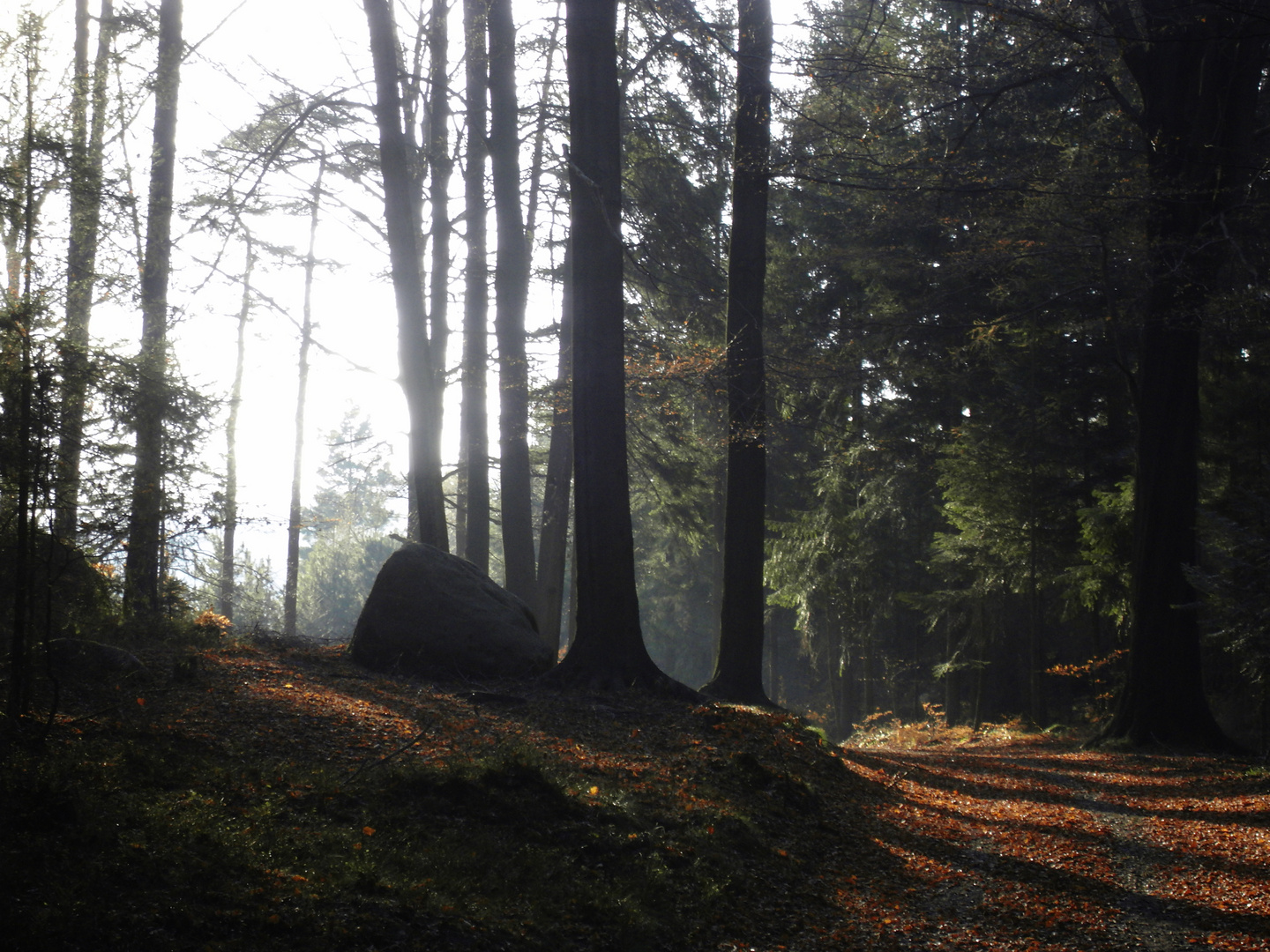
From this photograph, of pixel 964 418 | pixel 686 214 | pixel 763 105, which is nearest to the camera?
pixel 763 105

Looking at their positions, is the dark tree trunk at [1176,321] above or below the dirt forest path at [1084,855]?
above

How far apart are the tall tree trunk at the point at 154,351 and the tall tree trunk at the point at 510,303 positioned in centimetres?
468

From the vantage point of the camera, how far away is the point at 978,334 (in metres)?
12.2

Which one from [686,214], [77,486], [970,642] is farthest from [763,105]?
[970,642]

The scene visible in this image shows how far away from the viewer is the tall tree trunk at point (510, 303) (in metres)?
14.0

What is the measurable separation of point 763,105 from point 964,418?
855cm

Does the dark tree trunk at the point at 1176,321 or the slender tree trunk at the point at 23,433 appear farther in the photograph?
the dark tree trunk at the point at 1176,321

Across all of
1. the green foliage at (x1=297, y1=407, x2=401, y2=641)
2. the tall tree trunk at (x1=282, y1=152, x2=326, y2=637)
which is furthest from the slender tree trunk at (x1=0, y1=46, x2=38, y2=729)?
the green foliage at (x1=297, y1=407, x2=401, y2=641)

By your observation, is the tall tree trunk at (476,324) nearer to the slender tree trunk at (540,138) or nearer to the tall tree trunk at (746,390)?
the slender tree trunk at (540,138)

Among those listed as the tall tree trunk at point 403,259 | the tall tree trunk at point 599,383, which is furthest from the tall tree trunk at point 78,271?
the tall tree trunk at point 599,383

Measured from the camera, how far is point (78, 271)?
8.78 m

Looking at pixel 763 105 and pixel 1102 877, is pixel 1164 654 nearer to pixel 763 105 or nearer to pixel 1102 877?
pixel 1102 877

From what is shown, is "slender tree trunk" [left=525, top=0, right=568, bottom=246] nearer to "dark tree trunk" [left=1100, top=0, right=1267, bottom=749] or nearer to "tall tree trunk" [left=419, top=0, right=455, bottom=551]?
"tall tree trunk" [left=419, top=0, right=455, bottom=551]

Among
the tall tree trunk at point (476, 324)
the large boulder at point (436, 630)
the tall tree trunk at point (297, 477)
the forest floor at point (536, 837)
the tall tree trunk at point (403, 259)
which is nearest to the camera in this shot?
the forest floor at point (536, 837)
